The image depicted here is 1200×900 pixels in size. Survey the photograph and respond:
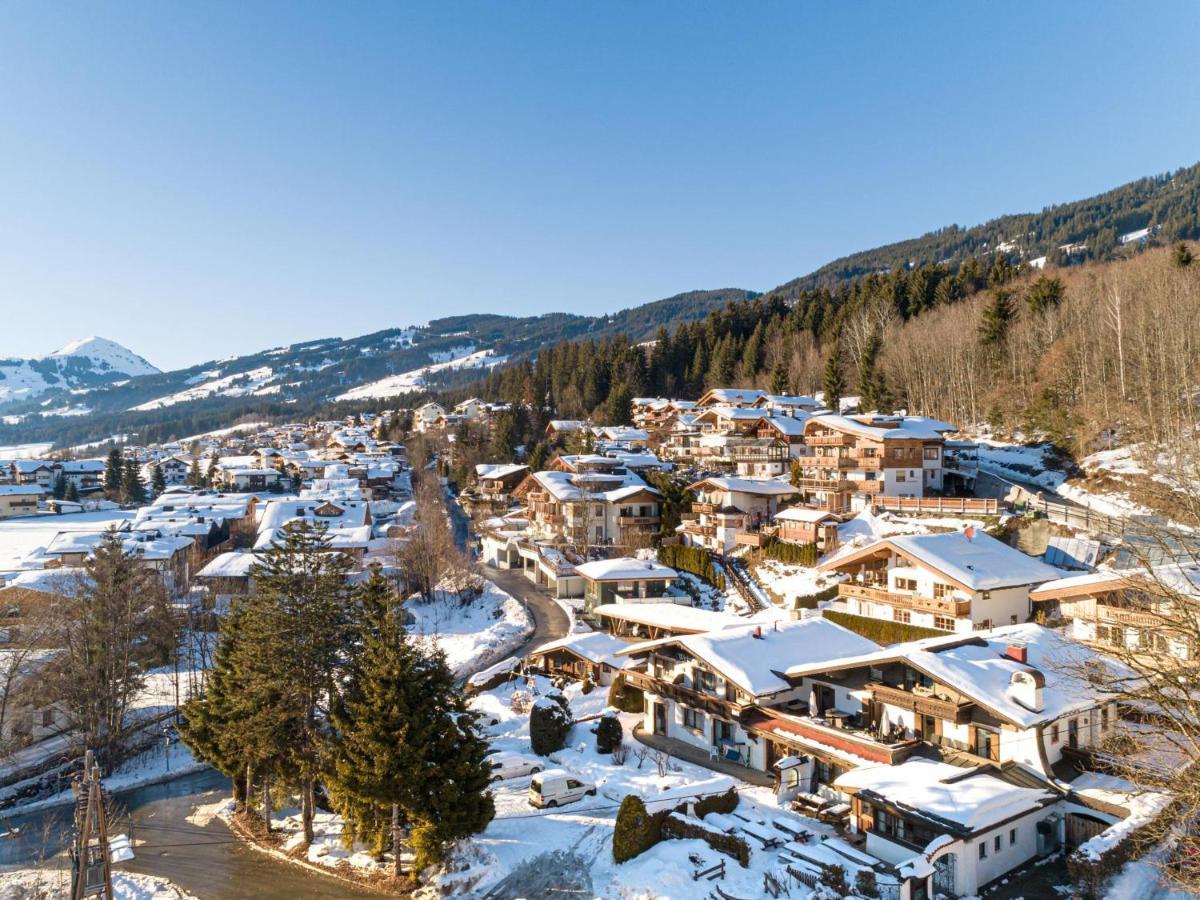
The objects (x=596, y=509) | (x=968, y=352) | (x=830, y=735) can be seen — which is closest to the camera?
(x=830, y=735)

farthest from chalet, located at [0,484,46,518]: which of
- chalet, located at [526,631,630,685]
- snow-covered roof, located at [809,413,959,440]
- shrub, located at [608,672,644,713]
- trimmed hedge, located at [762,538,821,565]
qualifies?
snow-covered roof, located at [809,413,959,440]

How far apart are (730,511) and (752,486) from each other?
2987mm

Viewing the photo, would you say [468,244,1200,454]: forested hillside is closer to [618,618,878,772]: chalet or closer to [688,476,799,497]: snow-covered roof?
[618,618,878,772]: chalet

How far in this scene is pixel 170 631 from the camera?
42.7 metres

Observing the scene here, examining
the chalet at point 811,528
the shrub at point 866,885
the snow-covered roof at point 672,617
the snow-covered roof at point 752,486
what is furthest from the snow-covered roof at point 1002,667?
the snow-covered roof at point 752,486

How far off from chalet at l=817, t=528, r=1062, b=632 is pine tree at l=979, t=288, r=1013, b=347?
112 ft

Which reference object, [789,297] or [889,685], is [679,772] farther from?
[789,297]

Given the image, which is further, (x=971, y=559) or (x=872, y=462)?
(x=872, y=462)

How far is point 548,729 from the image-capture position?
989 inches

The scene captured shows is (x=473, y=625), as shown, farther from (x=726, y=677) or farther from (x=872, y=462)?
(x=872, y=462)

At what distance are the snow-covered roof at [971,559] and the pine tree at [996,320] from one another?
34.6 metres

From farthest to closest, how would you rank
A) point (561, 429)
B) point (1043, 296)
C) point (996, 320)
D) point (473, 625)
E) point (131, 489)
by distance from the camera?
point (131, 489) < point (561, 429) < point (1043, 296) < point (996, 320) < point (473, 625)

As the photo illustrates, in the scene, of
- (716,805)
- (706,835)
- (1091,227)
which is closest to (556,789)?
(716,805)

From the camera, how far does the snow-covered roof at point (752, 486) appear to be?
1857 inches
